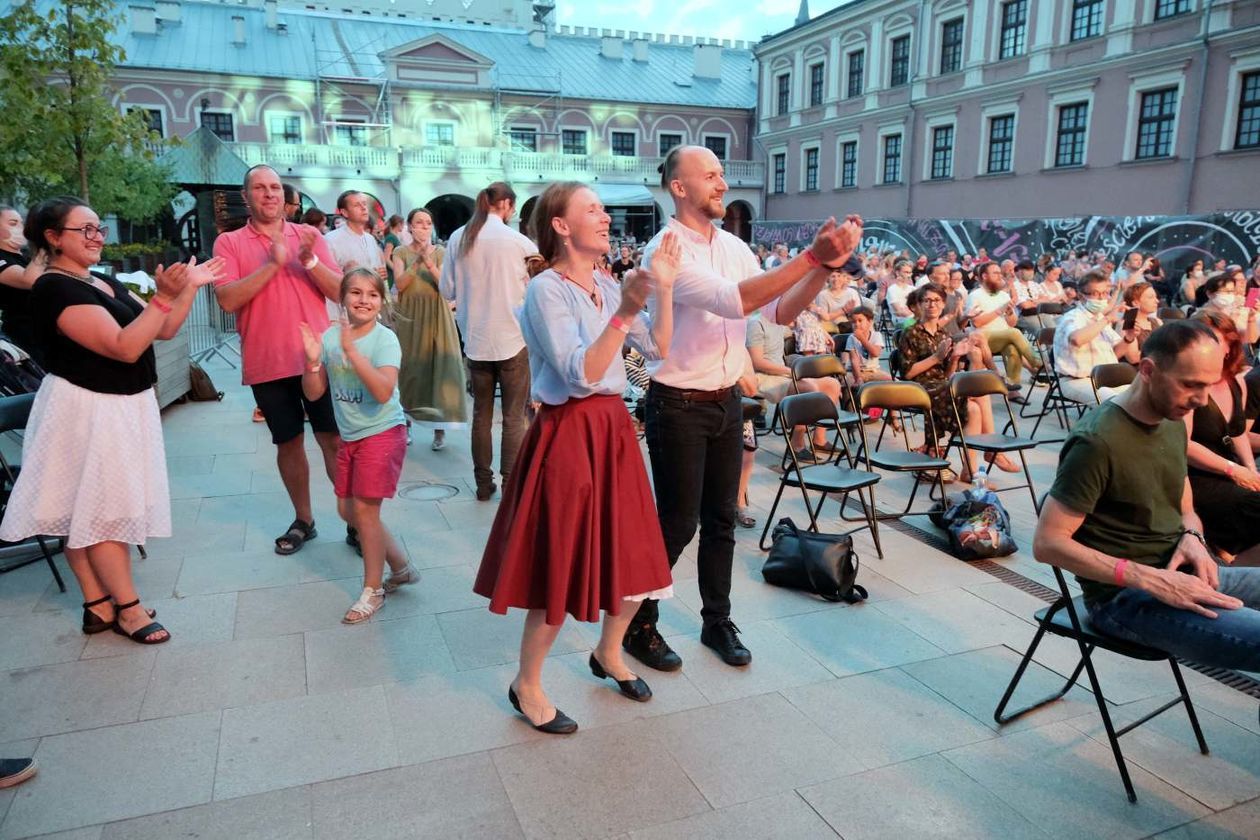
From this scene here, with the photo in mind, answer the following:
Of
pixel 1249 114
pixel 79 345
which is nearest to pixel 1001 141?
pixel 1249 114

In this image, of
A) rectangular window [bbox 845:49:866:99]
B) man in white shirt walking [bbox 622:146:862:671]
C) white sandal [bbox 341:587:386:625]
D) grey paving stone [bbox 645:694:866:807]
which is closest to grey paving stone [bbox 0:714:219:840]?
white sandal [bbox 341:587:386:625]

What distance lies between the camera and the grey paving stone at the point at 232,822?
2367 mm

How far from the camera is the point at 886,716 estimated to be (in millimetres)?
3055

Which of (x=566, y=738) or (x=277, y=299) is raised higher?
(x=277, y=299)

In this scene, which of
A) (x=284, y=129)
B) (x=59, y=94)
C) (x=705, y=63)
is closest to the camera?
(x=59, y=94)

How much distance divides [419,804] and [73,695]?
1545 millimetres

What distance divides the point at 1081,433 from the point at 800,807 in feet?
4.71

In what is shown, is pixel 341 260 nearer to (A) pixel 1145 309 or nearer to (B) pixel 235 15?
(A) pixel 1145 309

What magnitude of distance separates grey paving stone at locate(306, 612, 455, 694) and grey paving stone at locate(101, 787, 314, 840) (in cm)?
66

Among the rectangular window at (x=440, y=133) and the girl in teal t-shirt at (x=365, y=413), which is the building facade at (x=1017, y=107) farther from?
the girl in teal t-shirt at (x=365, y=413)

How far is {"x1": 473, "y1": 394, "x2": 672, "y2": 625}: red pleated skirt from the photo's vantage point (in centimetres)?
265

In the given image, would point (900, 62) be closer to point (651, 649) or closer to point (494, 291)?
point (494, 291)

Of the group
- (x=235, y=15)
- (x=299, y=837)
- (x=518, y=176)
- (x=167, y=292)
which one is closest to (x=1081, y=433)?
(x=299, y=837)

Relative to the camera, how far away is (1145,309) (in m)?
7.57
